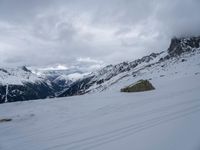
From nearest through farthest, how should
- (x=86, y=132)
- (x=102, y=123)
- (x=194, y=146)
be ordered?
(x=194, y=146) → (x=86, y=132) → (x=102, y=123)

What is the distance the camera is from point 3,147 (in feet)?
21.4

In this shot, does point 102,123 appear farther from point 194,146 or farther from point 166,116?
point 194,146

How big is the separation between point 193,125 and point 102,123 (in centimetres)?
291

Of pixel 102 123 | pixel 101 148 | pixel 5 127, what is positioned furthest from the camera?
pixel 5 127

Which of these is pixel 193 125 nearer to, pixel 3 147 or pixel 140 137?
pixel 140 137

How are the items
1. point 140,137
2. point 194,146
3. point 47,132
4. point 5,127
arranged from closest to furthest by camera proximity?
1. point 194,146
2. point 140,137
3. point 47,132
4. point 5,127

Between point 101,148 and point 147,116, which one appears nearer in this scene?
point 101,148

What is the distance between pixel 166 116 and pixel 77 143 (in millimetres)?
3338

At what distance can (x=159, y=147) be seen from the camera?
5.27 m

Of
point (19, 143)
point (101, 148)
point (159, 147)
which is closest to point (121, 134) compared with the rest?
point (101, 148)

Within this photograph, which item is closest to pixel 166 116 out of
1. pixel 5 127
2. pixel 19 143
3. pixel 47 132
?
pixel 47 132

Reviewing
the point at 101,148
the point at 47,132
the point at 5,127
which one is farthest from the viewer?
the point at 5,127

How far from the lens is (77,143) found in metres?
6.21

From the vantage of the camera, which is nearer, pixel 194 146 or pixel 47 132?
pixel 194 146
